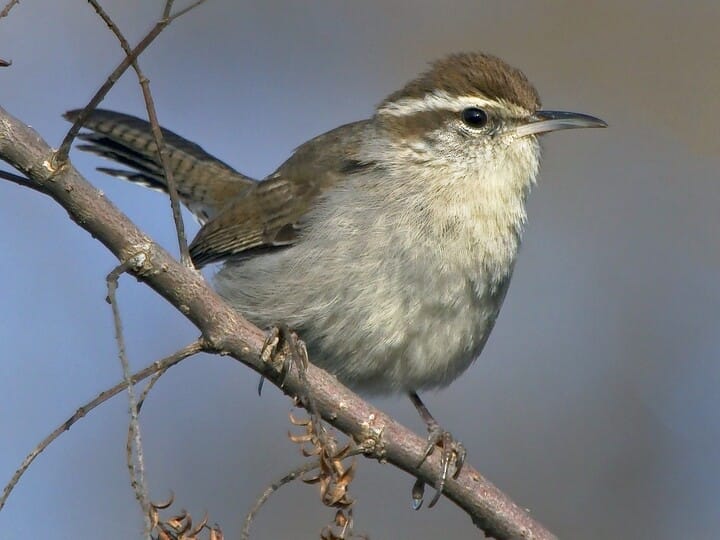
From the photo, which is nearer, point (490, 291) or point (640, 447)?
point (490, 291)

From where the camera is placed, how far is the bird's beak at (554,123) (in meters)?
4.12

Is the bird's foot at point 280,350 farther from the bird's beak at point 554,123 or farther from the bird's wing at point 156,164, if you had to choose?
the bird's wing at point 156,164

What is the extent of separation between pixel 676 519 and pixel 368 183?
2596mm

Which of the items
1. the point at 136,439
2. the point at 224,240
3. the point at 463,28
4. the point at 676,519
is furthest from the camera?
the point at 463,28

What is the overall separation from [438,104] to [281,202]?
709 mm

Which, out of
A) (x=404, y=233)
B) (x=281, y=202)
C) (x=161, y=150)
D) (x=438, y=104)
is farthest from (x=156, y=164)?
(x=161, y=150)

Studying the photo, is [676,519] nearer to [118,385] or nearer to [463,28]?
[463,28]

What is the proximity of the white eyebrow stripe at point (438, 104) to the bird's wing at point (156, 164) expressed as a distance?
81 centimetres

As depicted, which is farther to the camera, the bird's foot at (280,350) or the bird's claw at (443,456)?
the bird's claw at (443,456)

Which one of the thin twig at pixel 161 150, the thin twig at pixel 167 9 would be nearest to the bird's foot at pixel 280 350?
the thin twig at pixel 161 150

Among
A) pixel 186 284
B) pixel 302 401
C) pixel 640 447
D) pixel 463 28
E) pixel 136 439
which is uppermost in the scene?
pixel 463 28

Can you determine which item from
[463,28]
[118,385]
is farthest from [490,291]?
[463,28]

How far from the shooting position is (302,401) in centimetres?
299

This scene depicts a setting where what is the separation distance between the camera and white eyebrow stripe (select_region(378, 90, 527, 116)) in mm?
4168
